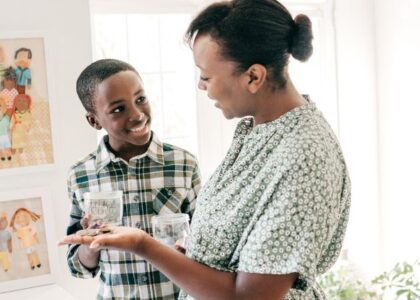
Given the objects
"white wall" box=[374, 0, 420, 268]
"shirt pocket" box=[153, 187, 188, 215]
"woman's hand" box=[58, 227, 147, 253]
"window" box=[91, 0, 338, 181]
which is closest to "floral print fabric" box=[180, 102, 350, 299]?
"woman's hand" box=[58, 227, 147, 253]

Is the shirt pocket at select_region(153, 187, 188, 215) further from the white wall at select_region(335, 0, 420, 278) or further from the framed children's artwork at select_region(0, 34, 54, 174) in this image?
the white wall at select_region(335, 0, 420, 278)

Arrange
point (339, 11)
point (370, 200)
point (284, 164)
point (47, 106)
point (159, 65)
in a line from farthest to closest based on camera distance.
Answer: point (370, 200), point (339, 11), point (159, 65), point (47, 106), point (284, 164)

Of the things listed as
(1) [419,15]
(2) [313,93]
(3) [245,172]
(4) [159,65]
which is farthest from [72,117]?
(1) [419,15]

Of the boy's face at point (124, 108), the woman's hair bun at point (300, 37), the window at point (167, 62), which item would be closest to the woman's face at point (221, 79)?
the woman's hair bun at point (300, 37)

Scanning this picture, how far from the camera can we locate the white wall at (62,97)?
197cm

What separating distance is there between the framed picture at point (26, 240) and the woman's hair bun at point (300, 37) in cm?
126

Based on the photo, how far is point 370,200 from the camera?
295cm

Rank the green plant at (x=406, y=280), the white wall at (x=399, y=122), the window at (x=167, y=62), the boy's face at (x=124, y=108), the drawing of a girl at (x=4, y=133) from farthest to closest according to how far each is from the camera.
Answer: the white wall at (x=399, y=122)
the green plant at (x=406, y=280)
the window at (x=167, y=62)
the drawing of a girl at (x=4, y=133)
the boy's face at (x=124, y=108)

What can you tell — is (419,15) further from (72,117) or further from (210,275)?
(210,275)

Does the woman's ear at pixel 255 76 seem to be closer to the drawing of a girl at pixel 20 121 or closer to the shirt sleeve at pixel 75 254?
the shirt sleeve at pixel 75 254

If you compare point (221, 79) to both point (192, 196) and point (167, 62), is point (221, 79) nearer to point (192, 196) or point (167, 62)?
point (192, 196)

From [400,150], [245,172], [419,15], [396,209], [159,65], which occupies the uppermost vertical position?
[419,15]

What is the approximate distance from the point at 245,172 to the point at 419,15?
6.20 feet

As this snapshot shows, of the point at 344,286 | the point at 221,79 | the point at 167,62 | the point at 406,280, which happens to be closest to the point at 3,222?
the point at 167,62
